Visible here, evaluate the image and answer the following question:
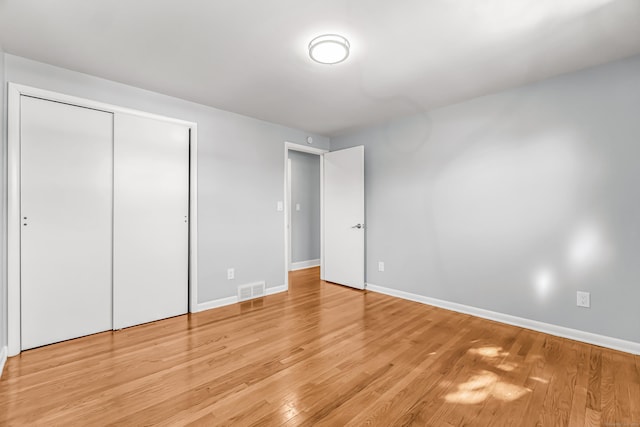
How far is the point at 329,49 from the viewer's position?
2.12 metres

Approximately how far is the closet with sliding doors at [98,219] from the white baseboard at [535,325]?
285 centimetres

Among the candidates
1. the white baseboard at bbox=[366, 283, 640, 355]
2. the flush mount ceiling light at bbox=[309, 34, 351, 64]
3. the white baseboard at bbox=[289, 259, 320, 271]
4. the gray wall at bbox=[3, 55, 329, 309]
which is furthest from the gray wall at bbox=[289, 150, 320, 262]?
the flush mount ceiling light at bbox=[309, 34, 351, 64]

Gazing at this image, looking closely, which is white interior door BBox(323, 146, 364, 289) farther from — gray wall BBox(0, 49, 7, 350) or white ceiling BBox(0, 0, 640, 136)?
gray wall BBox(0, 49, 7, 350)

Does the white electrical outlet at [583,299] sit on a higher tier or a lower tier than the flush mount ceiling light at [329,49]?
lower

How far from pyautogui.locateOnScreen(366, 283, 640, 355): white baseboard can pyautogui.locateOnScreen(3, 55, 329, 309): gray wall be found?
194 centimetres

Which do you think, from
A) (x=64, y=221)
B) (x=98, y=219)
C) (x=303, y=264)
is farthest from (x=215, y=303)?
(x=303, y=264)

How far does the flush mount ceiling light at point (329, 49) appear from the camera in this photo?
2.05 m

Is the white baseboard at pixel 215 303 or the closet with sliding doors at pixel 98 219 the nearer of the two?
the closet with sliding doors at pixel 98 219

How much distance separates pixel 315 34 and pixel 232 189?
7.04 ft

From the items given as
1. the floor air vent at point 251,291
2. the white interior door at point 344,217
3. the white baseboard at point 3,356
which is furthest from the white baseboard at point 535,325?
the white baseboard at point 3,356

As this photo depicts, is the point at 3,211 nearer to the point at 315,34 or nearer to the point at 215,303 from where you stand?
the point at 215,303

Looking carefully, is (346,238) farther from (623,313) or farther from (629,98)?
(629,98)

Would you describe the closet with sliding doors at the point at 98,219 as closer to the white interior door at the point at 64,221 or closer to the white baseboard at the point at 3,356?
the white interior door at the point at 64,221

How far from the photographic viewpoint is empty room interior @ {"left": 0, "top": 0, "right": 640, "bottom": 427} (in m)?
1.79
